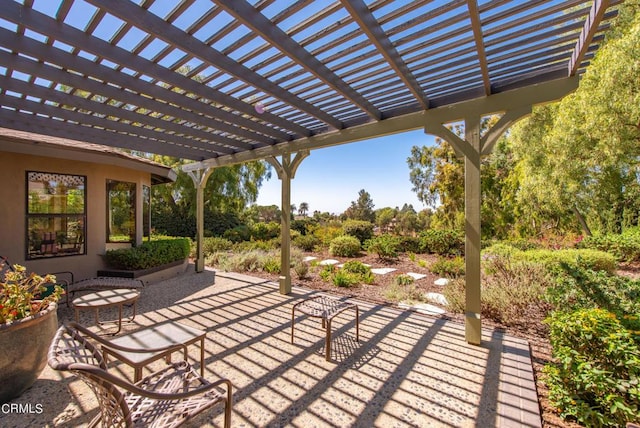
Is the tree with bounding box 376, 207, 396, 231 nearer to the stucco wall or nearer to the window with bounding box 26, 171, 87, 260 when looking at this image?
A: the stucco wall

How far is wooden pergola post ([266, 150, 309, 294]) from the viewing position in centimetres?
572

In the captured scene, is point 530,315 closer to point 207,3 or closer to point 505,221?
point 207,3

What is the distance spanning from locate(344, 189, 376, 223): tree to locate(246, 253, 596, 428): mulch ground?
18166 millimetres

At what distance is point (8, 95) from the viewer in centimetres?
352

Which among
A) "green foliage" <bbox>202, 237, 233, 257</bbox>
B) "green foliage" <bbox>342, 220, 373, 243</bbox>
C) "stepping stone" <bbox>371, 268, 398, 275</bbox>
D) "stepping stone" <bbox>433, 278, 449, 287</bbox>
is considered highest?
"green foliage" <bbox>342, 220, 373, 243</bbox>

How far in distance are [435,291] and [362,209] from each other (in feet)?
79.6

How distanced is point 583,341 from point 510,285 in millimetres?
2519

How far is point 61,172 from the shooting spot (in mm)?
5672

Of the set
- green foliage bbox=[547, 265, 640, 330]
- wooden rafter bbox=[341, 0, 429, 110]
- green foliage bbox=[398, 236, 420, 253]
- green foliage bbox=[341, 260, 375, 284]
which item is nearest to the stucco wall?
green foliage bbox=[341, 260, 375, 284]

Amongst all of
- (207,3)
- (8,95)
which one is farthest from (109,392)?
(8,95)

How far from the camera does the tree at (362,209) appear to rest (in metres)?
28.2

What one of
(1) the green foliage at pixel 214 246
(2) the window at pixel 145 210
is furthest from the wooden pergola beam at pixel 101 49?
(1) the green foliage at pixel 214 246

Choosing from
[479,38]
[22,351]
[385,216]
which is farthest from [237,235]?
[385,216]

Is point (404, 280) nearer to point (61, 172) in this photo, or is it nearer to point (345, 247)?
point (345, 247)
